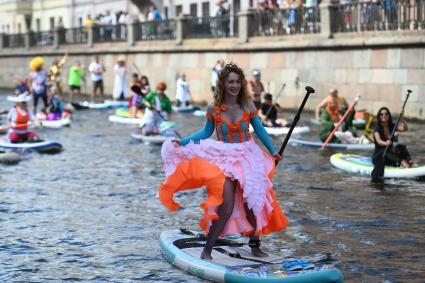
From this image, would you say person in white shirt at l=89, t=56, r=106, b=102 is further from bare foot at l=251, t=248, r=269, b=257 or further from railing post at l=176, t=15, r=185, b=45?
bare foot at l=251, t=248, r=269, b=257

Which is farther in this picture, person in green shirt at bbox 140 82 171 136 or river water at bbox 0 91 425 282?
person in green shirt at bbox 140 82 171 136

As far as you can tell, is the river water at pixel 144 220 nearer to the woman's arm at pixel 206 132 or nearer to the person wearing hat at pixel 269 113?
the woman's arm at pixel 206 132

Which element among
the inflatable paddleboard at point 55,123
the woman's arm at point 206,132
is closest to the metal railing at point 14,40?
the inflatable paddleboard at point 55,123

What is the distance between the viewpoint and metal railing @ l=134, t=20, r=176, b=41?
37.5 meters

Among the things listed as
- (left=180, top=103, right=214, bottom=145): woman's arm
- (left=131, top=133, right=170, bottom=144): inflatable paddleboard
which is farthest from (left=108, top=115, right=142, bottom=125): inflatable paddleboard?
(left=180, top=103, right=214, bottom=145): woman's arm

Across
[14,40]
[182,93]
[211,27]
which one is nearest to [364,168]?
[182,93]

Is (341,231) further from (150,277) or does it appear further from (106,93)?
(106,93)

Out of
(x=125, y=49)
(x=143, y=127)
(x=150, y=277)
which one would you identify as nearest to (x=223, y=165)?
(x=150, y=277)

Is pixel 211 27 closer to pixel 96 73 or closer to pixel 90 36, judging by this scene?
pixel 96 73

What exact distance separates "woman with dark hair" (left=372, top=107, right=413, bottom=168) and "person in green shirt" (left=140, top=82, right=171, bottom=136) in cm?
660

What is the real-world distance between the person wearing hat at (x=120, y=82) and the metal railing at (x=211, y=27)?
239 cm

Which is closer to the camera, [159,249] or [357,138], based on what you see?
[159,249]

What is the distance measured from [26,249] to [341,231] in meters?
3.16

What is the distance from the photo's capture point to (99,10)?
196 ft
